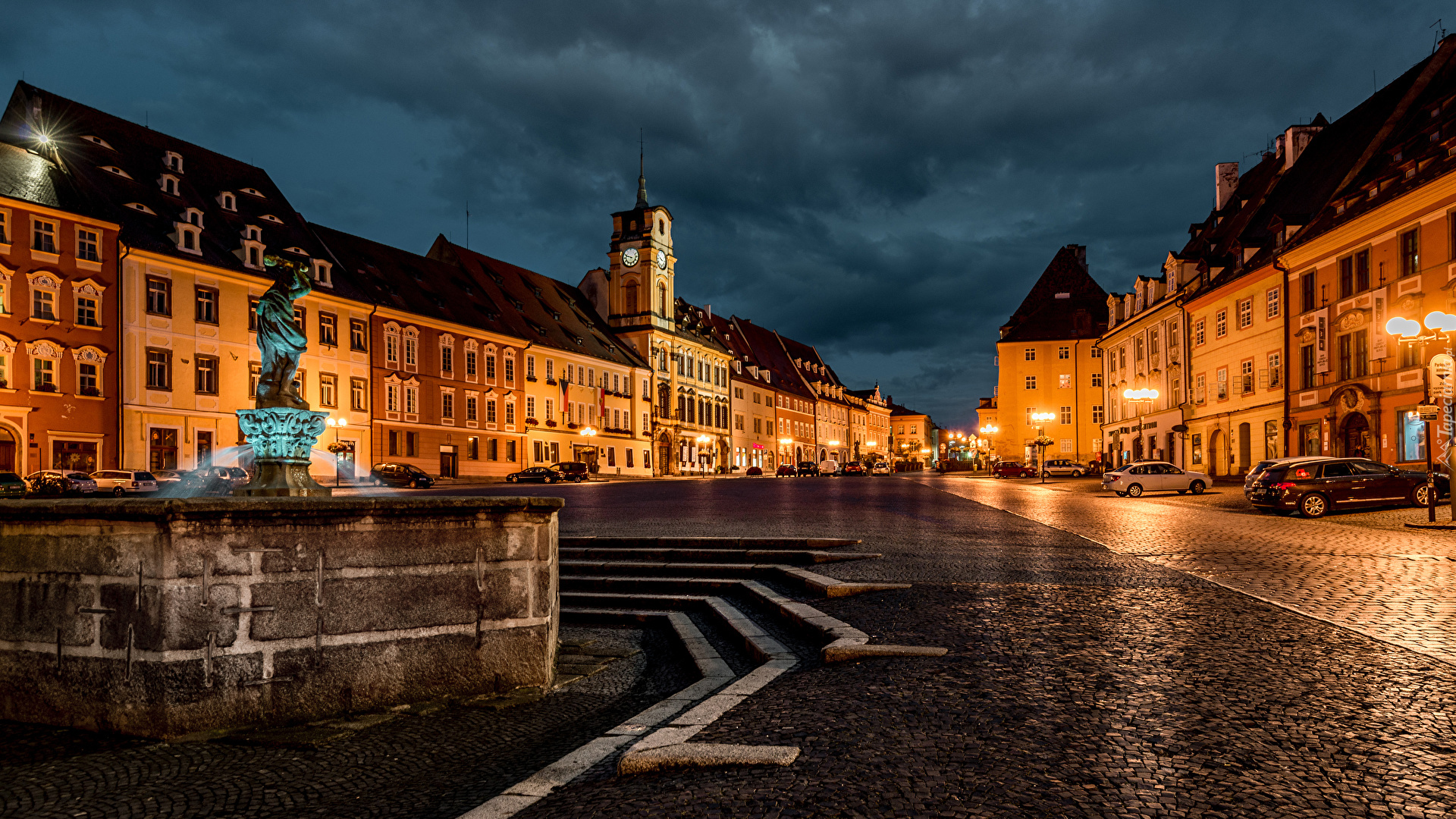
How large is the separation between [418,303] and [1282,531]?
157 ft

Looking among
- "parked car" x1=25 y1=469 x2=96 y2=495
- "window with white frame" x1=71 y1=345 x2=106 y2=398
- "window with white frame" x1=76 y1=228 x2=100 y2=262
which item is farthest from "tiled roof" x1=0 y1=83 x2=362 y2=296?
"parked car" x1=25 y1=469 x2=96 y2=495

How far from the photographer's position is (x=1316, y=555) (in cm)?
1355

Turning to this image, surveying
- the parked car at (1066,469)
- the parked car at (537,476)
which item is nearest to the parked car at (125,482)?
the parked car at (537,476)

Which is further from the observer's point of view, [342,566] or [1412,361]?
[1412,361]

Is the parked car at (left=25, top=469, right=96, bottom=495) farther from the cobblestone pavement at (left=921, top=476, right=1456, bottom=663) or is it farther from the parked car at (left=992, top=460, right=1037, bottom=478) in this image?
the parked car at (left=992, top=460, right=1037, bottom=478)

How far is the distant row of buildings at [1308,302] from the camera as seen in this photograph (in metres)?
30.2

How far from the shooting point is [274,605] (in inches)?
270

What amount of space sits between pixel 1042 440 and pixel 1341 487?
30096 mm

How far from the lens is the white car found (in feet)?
116

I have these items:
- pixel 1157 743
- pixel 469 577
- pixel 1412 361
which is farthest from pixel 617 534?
pixel 1412 361

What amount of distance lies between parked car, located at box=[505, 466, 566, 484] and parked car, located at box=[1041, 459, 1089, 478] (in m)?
32.0

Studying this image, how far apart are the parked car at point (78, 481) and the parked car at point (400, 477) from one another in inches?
538

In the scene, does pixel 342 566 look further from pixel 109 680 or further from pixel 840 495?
pixel 840 495

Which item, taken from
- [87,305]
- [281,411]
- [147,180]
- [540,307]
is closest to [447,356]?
[540,307]
